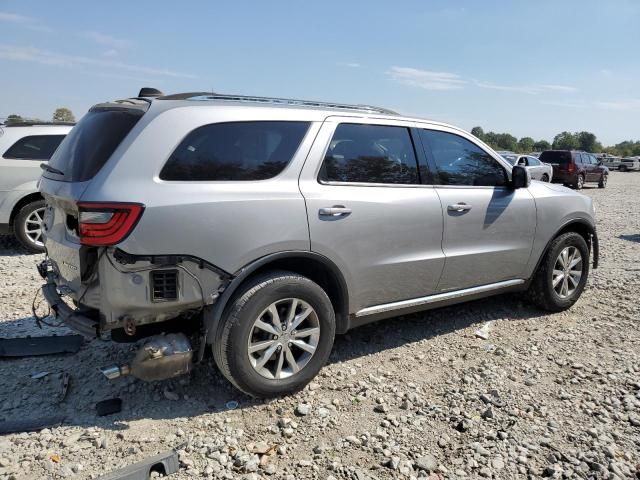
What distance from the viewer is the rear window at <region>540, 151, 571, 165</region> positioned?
22978 millimetres

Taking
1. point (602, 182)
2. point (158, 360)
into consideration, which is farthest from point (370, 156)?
point (602, 182)

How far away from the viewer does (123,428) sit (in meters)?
3.07

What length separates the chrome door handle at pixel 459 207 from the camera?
4090 millimetres

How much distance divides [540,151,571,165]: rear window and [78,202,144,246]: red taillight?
23.6 m

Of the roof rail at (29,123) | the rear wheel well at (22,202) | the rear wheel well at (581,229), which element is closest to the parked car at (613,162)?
the rear wheel well at (581,229)

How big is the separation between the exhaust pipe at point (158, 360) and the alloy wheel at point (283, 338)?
0.40 metres

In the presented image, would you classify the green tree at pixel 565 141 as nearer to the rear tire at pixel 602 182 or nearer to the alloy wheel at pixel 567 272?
the rear tire at pixel 602 182

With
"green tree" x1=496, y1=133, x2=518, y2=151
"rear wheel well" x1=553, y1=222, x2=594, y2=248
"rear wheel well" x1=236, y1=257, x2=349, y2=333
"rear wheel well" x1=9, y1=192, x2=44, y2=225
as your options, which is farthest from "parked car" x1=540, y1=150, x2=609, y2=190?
"green tree" x1=496, y1=133, x2=518, y2=151

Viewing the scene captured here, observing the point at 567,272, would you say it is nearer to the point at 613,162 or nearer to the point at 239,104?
the point at 239,104

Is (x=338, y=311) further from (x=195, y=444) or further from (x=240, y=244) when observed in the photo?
(x=195, y=444)

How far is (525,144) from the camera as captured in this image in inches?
3398

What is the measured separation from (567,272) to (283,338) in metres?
3.24

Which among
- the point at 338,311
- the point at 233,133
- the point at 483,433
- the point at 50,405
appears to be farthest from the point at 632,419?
the point at 50,405

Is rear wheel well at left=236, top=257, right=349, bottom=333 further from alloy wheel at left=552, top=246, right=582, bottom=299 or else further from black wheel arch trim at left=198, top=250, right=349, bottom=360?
alloy wheel at left=552, top=246, right=582, bottom=299
